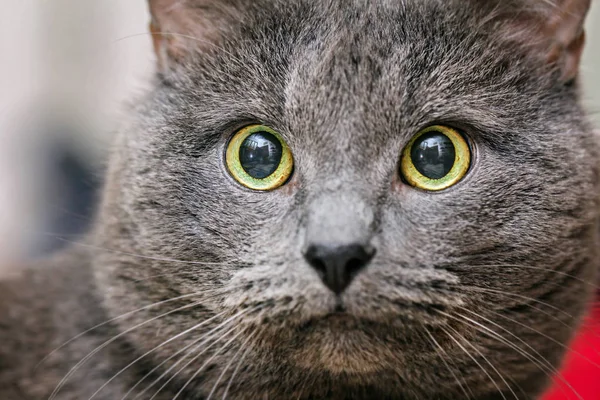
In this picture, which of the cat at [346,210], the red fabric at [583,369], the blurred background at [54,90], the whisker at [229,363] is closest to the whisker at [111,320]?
the cat at [346,210]

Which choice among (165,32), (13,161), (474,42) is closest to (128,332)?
(165,32)

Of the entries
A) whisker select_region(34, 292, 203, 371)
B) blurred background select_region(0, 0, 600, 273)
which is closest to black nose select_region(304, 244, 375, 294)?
whisker select_region(34, 292, 203, 371)

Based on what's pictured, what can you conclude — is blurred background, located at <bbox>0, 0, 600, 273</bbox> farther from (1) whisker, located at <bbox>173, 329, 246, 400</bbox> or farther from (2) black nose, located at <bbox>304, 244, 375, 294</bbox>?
(2) black nose, located at <bbox>304, 244, 375, 294</bbox>

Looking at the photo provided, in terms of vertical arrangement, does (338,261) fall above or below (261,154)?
below

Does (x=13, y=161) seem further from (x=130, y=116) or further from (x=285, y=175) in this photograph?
(x=285, y=175)

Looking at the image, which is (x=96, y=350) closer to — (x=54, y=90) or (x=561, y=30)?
(x=561, y=30)

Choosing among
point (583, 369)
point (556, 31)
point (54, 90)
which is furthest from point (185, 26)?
point (54, 90)

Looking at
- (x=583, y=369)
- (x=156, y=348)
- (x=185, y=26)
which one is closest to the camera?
(x=156, y=348)
